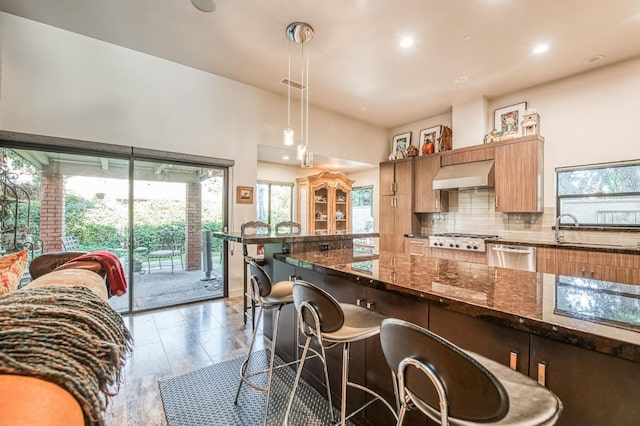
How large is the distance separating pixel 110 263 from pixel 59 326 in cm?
106

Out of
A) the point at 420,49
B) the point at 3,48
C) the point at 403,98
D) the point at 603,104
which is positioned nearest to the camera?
the point at 3,48

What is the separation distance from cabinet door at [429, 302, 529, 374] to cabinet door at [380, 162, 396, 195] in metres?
4.48

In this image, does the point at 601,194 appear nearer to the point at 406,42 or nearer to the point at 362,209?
the point at 406,42

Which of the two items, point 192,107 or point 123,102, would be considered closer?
point 123,102

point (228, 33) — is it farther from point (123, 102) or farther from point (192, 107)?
point (123, 102)

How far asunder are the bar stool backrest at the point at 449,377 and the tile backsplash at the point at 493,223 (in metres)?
4.04

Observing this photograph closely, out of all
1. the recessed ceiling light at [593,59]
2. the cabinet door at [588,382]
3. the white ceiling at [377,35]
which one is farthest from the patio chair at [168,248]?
the recessed ceiling light at [593,59]

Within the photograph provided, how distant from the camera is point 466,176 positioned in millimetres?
Result: 4277

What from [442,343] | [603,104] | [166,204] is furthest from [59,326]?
[603,104]

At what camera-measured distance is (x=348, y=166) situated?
241 inches

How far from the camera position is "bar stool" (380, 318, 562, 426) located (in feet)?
2.15

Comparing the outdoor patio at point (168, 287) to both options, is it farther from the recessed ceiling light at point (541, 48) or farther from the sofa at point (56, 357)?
the recessed ceiling light at point (541, 48)

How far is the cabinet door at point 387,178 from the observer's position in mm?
5551

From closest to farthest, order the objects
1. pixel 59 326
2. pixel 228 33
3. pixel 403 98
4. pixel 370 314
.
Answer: pixel 59 326, pixel 370 314, pixel 228 33, pixel 403 98
